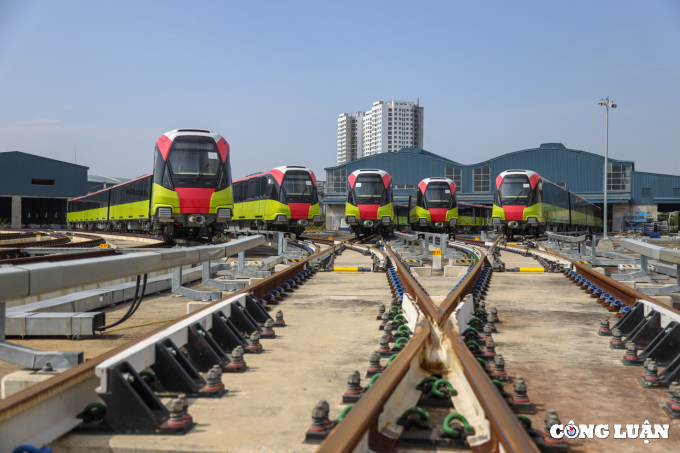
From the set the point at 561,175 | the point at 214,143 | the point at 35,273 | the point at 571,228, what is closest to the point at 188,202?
the point at 214,143

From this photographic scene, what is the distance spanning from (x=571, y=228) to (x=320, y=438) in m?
40.2

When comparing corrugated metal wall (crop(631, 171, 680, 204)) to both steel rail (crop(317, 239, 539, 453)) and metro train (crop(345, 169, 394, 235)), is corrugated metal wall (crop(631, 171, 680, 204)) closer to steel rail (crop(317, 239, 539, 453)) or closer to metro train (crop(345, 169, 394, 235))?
metro train (crop(345, 169, 394, 235))

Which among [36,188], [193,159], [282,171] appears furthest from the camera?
[36,188]

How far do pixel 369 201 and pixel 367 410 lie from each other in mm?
25088

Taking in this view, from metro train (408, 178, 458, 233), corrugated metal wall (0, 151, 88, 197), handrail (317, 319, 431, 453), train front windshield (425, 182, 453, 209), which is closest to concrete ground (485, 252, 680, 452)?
handrail (317, 319, 431, 453)

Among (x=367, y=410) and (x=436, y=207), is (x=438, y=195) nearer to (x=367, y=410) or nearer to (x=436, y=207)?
(x=436, y=207)

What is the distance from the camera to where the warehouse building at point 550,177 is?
70.1 meters

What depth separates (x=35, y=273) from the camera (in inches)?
147

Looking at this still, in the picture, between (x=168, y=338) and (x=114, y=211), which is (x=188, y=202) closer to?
(x=168, y=338)

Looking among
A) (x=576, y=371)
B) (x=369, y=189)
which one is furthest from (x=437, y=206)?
(x=576, y=371)

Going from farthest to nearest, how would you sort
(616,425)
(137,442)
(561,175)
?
(561,175)
(616,425)
(137,442)

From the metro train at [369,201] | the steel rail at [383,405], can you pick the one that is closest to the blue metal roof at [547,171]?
the metro train at [369,201]

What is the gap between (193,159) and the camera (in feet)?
58.4

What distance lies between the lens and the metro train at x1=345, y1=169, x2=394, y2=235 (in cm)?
2755
